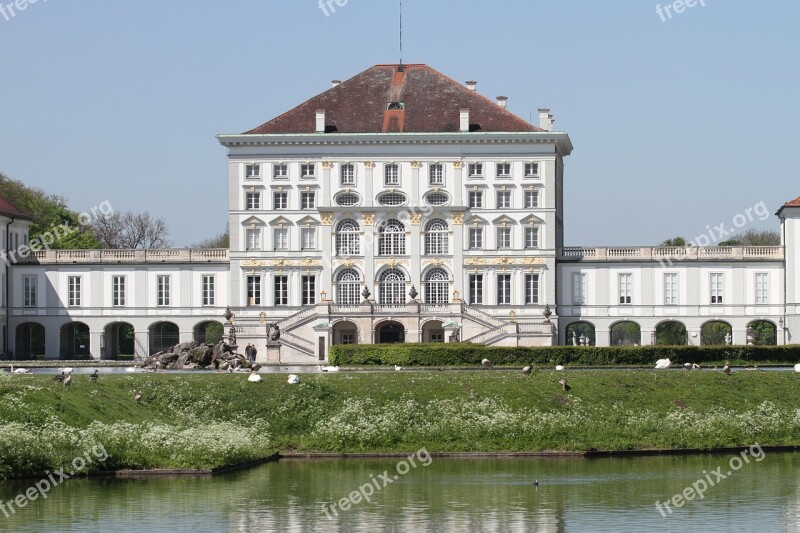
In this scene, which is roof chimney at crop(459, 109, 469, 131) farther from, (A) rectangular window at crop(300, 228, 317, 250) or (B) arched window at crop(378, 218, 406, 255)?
(A) rectangular window at crop(300, 228, 317, 250)

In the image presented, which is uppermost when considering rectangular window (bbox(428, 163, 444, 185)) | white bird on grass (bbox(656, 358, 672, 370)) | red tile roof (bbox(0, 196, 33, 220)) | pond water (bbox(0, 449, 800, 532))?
rectangular window (bbox(428, 163, 444, 185))

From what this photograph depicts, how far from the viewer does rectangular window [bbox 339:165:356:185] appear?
96500mm

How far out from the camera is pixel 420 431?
2061 inches

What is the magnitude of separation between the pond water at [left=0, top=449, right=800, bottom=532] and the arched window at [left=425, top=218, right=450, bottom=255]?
47.4 metres

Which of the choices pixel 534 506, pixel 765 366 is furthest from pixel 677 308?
pixel 534 506

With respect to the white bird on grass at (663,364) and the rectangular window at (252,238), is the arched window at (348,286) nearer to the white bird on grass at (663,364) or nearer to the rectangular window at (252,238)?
the rectangular window at (252,238)

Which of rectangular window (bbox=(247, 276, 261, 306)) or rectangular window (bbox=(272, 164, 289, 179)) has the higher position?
rectangular window (bbox=(272, 164, 289, 179))

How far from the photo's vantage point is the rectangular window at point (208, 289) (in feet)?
327

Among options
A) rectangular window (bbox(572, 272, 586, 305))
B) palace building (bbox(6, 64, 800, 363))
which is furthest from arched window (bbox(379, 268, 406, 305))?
rectangular window (bbox(572, 272, 586, 305))

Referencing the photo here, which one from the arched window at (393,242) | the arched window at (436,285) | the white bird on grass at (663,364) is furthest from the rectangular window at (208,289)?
the white bird on grass at (663,364)

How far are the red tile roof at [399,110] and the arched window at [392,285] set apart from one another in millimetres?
8346

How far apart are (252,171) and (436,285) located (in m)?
12.8

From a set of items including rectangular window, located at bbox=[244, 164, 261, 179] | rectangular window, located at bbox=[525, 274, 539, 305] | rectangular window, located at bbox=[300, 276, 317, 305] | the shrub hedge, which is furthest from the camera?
rectangular window, located at bbox=[244, 164, 261, 179]

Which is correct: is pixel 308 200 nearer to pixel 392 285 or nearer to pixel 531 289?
pixel 392 285
